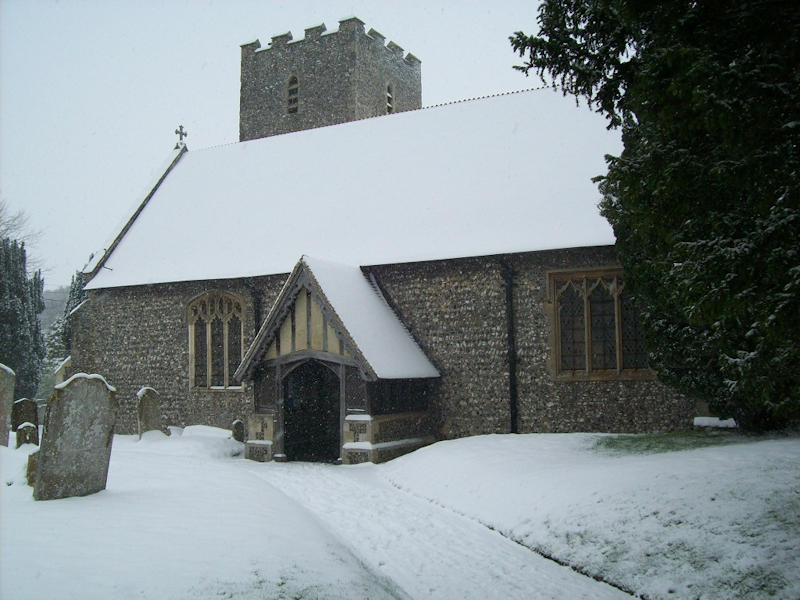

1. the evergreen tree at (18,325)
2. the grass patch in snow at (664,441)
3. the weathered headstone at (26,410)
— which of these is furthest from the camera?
the evergreen tree at (18,325)

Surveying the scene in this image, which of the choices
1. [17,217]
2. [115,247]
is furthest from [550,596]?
[17,217]

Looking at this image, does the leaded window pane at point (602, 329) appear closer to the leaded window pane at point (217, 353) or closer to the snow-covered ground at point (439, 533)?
the snow-covered ground at point (439, 533)

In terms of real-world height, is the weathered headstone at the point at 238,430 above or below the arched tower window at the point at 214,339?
below

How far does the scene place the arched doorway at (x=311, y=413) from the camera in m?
16.0

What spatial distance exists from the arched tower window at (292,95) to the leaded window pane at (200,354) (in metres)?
11.5

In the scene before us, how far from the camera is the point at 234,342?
18703 mm

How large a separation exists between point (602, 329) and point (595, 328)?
5.5 inches

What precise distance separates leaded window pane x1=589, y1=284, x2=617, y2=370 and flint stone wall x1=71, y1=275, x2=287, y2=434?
7.23 meters

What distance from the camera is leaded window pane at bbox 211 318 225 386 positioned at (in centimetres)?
1880

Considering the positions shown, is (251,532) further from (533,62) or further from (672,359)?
(672,359)

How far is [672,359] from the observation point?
1130 centimetres

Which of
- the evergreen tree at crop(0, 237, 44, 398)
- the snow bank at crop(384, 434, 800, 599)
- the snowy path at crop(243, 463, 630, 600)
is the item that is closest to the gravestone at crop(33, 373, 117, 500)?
the snowy path at crop(243, 463, 630, 600)

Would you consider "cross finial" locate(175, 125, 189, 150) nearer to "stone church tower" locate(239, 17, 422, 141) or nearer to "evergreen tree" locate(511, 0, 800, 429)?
"stone church tower" locate(239, 17, 422, 141)

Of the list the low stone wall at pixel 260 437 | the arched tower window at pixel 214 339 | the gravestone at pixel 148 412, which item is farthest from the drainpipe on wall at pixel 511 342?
the gravestone at pixel 148 412
